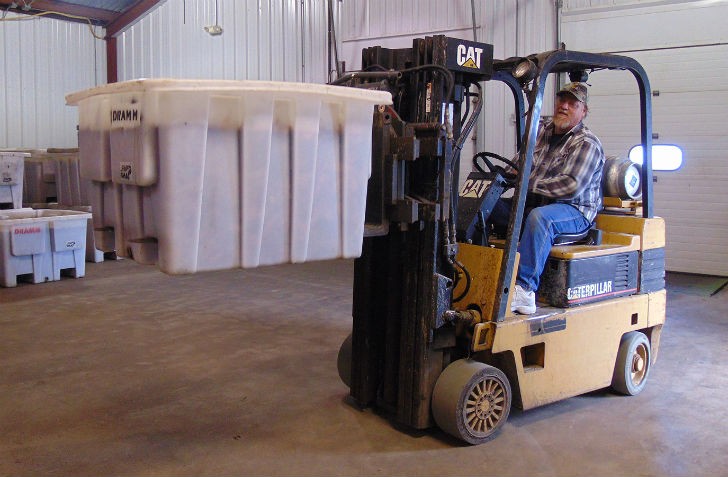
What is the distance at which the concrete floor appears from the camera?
12.8ft

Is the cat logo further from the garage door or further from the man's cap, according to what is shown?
the garage door

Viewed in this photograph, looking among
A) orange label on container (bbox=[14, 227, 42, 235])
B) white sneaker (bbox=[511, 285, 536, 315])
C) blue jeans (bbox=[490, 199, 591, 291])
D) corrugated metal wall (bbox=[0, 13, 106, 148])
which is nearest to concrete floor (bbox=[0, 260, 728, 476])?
white sneaker (bbox=[511, 285, 536, 315])

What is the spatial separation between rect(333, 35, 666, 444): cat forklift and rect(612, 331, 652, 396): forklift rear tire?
154 millimetres

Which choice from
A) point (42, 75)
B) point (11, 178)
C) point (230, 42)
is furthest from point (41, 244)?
point (230, 42)

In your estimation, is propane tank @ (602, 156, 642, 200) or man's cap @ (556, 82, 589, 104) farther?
propane tank @ (602, 156, 642, 200)

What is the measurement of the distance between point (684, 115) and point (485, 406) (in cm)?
773

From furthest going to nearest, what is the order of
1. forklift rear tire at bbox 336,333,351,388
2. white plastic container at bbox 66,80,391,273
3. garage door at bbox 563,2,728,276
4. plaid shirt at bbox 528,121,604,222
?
garage door at bbox 563,2,728,276, forklift rear tire at bbox 336,333,351,388, plaid shirt at bbox 528,121,604,222, white plastic container at bbox 66,80,391,273

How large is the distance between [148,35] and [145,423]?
10.5 metres

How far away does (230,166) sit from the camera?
3.14 meters

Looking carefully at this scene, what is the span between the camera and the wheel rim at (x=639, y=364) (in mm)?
5133

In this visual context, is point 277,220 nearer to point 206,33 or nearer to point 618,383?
point 618,383

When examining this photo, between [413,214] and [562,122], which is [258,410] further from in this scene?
[562,122]

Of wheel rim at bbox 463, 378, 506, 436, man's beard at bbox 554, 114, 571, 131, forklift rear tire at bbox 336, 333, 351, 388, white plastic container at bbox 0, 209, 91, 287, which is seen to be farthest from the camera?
white plastic container at bbox 0, 209, 91, 287

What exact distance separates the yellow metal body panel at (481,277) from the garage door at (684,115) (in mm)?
7107
